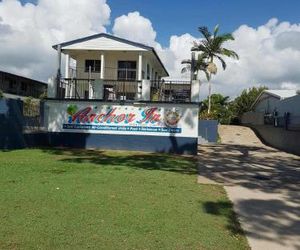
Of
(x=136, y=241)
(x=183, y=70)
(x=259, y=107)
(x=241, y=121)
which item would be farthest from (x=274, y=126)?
(x=136, y=241)

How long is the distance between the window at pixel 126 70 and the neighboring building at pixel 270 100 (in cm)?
1443

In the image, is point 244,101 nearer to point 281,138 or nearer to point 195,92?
point 281,138

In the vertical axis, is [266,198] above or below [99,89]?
below

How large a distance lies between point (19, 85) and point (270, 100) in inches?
1015

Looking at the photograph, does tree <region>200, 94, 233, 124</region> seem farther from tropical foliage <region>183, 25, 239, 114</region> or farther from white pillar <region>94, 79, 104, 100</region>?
white pillar <region>94, 79, 104, 100</region>

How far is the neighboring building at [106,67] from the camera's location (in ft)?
76.9

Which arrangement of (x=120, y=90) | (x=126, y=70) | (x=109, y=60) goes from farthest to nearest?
(x=109, y=60), (x=126, y=70), (x=120, y=90)

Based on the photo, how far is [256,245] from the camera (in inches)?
254

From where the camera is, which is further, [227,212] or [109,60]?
[109,60]

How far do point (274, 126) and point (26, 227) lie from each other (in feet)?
95.1

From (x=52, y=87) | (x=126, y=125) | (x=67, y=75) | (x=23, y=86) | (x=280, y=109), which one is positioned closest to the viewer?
(x=126, y=125)

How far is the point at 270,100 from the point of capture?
43938 mm

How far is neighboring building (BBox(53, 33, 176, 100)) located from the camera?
76.9ft

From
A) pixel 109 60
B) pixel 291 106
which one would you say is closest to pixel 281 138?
pixel 291 106
